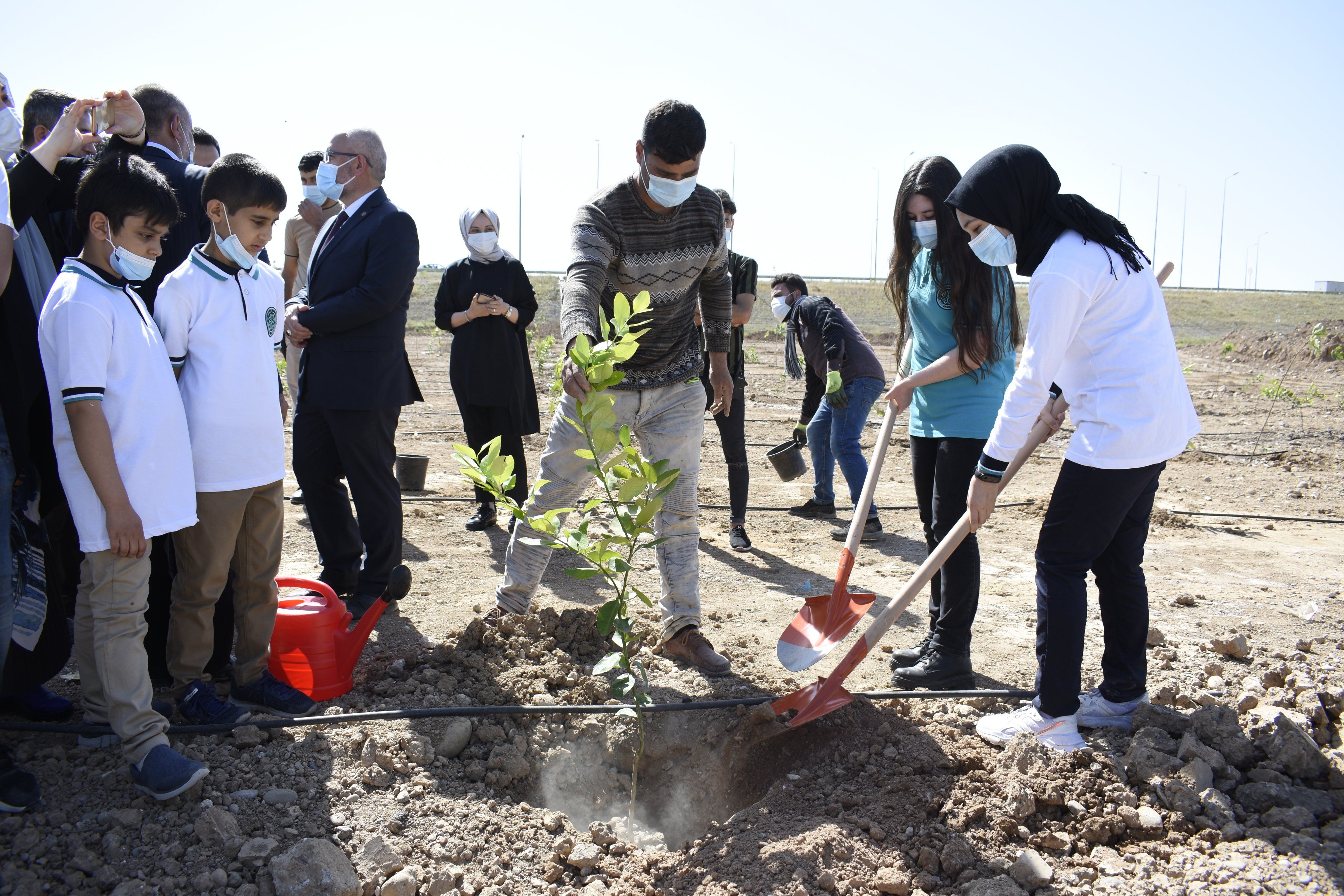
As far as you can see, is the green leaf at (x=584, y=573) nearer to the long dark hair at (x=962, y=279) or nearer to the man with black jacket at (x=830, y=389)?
the long dark hair at (x=962, y=279)

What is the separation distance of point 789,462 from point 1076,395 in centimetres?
361

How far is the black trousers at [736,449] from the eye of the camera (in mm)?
5281

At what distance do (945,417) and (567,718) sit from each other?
5.62 feet

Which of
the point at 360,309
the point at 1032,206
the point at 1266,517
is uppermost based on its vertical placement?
the point at 1032,206

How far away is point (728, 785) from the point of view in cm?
291

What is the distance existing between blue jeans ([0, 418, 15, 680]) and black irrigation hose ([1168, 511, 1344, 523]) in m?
6.46

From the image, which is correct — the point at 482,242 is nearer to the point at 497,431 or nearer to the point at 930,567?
the point at 497,431

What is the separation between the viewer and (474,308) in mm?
5195

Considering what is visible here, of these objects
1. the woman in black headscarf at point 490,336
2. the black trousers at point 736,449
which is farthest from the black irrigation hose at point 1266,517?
the woman in black headscarf at point 490,336

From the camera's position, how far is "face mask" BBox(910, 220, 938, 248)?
3133 millimetres

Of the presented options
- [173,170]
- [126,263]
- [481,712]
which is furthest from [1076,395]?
[173,170]

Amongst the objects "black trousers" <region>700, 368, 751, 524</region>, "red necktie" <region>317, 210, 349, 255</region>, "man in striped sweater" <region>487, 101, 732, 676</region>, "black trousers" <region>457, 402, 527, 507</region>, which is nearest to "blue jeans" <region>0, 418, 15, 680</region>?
"man in striped sweater" <region>487, 101, 732, 676</region>

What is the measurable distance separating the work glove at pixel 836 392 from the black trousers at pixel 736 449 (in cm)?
56

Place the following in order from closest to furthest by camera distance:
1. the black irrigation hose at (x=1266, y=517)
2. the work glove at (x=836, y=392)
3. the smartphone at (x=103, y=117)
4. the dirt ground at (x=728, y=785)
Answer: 1. the dirt ground at (x=728, y=785)
2. the smartphone at (x=103, y=117)
3. the work glove at (x=836, y=392)
4. the black irrigation hose at (x=1266, y=517)
